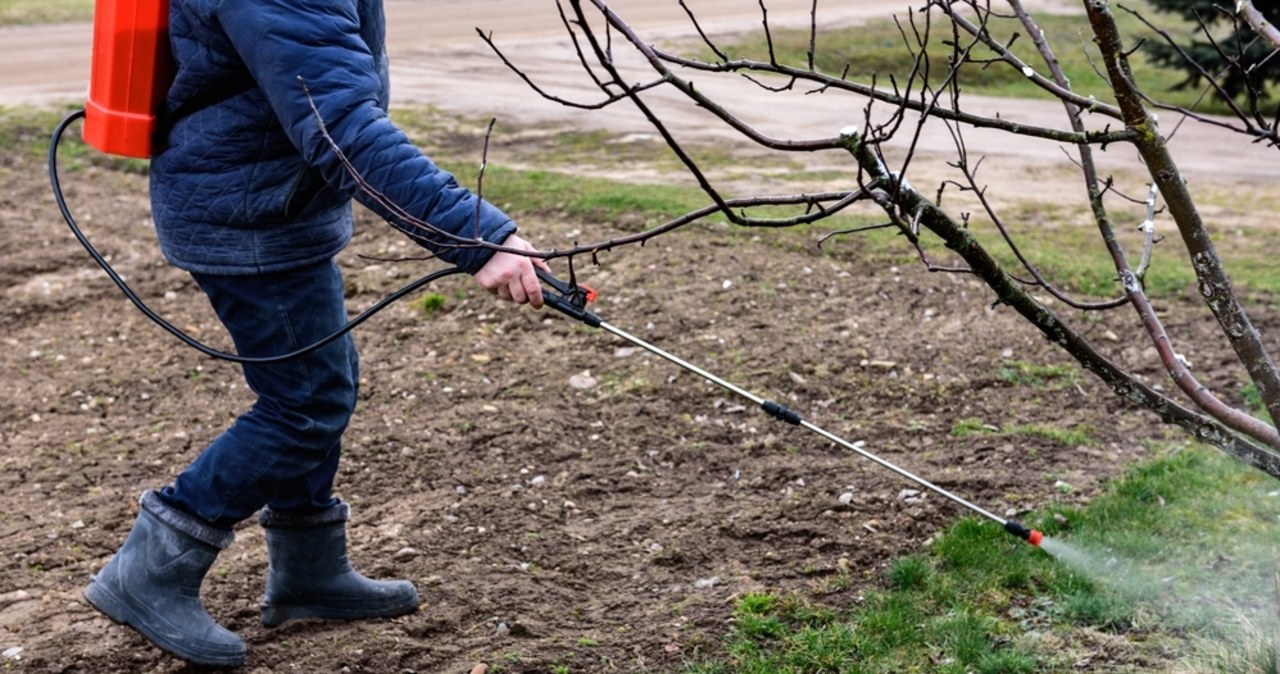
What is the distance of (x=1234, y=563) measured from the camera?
4035mm

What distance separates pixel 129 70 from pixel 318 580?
1.46 metres

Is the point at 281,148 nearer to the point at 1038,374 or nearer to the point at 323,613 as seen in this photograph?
the point at 323,613

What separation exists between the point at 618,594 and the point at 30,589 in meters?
1.73

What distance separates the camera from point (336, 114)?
2984mm

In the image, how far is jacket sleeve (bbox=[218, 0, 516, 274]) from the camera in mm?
2965

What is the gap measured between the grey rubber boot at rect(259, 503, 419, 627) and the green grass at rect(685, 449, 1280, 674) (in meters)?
0.93

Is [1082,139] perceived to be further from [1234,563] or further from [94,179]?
[94,179]

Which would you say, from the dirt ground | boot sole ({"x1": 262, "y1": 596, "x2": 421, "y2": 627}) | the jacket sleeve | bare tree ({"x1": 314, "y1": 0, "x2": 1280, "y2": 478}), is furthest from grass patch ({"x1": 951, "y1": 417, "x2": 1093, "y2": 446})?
the jacket sleeve

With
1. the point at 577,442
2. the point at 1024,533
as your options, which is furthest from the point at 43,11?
the point at 1024,533

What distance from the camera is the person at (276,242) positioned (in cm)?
299

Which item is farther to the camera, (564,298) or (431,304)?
(431,304)

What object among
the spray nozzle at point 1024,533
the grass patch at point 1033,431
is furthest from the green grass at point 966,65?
the spray nozzle at point 1024,533

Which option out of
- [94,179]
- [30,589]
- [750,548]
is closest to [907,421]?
[750,548]

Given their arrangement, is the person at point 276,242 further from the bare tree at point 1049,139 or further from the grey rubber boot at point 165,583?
the bare tree at point 1049,139
